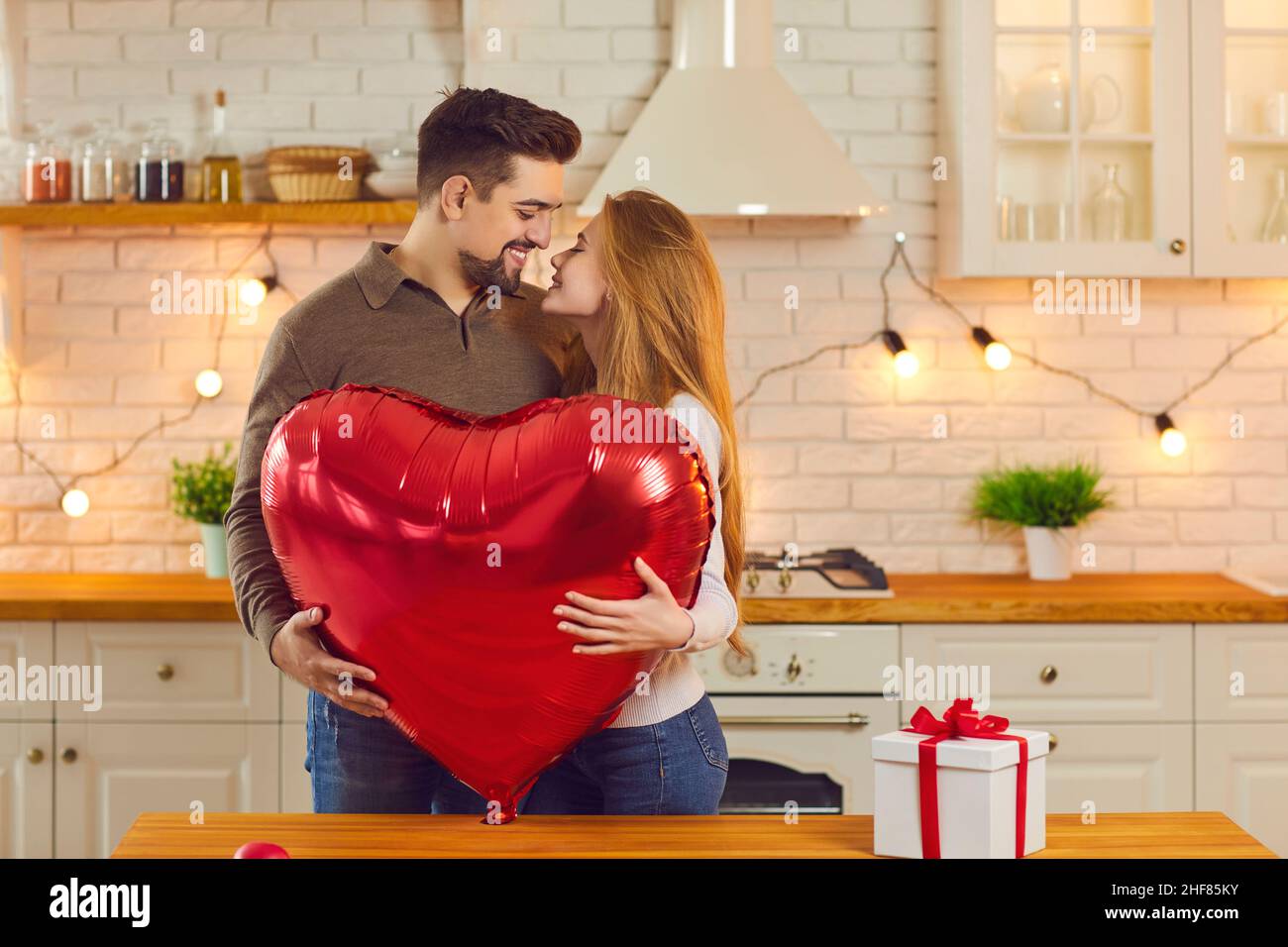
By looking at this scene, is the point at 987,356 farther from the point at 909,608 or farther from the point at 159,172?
the point at 159,172

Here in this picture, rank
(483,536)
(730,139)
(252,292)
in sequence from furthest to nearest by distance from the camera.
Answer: (252,292) < (730,139) < (483,536)

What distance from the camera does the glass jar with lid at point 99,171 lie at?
9.81 feet

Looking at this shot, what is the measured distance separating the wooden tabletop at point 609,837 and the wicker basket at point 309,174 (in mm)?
1886

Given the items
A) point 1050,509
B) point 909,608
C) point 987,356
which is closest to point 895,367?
point 987,356

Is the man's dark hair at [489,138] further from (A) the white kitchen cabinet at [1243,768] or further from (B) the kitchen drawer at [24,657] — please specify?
(A) the white kitchen cabinet at [1243,768]

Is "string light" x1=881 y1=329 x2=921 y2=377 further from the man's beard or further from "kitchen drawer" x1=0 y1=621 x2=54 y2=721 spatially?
"kitchen drawer" x1=0 y1=621 x2=54 y2=721

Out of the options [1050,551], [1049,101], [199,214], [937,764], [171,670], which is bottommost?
[171,670]

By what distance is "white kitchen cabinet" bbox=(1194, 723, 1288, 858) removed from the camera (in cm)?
264

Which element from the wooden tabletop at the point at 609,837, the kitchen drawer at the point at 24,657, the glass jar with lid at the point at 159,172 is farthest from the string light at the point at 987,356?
the wooden tabletop at the point at 609,837

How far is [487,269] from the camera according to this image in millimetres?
1662

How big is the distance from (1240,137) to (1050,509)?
93cm

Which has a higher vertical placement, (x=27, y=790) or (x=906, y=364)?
(x=906, y=364)

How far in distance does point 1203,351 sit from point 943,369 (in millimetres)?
633
